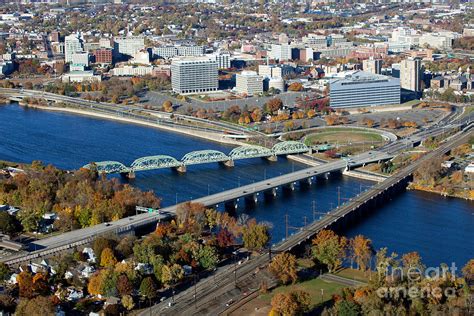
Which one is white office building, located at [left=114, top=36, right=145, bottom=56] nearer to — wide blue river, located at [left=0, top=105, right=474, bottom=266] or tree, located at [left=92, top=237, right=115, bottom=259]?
wide blue river, located at [left=0, top=105, right=474, bottom=266]

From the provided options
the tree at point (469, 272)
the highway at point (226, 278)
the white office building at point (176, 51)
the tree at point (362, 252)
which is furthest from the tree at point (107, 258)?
the white office building at point (176, 51)

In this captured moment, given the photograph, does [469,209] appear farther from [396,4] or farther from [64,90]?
[396,4]

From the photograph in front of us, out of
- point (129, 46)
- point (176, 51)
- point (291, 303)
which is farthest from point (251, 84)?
point (291, 303)

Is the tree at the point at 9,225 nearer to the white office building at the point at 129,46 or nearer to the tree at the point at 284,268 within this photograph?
the tree at the point at 284,268

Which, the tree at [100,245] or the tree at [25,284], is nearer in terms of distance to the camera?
the tree at [25,284]

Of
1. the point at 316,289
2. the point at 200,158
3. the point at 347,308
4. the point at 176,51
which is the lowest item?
the point at 316,289

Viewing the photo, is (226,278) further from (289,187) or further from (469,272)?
(289,187)
